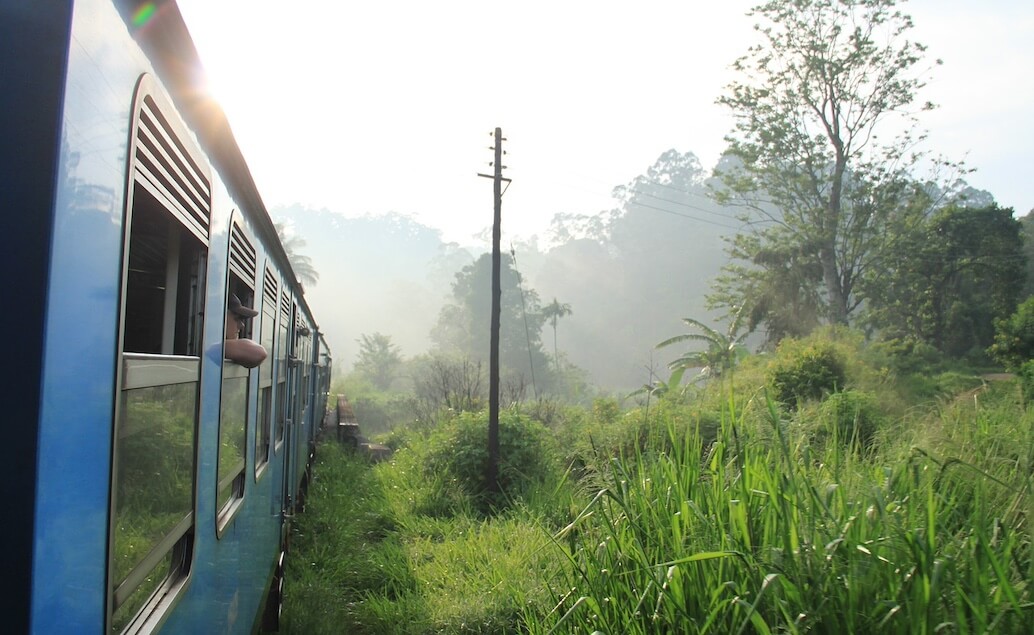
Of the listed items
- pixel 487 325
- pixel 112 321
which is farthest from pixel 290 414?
pixel 487 325

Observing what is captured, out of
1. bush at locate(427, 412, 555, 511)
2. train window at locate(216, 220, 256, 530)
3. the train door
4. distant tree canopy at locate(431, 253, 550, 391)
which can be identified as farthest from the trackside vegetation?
distant tree canopy at locate(431, 253, 550, 391)

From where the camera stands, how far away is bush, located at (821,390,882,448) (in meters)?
3.64

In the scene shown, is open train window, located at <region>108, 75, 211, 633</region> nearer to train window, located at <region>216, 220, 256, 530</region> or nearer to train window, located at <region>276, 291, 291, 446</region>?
train window, located at <region>216, 220, 256, 530</region>

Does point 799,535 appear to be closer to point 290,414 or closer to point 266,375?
point 266,375

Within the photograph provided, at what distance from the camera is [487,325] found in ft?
214

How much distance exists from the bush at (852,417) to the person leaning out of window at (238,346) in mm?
2401

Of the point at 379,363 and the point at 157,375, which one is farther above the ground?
the point at 379,363

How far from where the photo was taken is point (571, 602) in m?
3.51

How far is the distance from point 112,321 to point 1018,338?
87.3 feet

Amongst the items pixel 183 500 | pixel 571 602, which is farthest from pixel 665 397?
pixel 183 500

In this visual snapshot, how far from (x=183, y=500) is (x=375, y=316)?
117518 millimetres

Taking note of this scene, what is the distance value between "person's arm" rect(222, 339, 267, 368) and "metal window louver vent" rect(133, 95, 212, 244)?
0.60 m

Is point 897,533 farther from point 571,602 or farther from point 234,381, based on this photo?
point 234,381

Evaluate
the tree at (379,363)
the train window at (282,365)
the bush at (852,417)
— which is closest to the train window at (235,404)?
the train window at (282,365)
